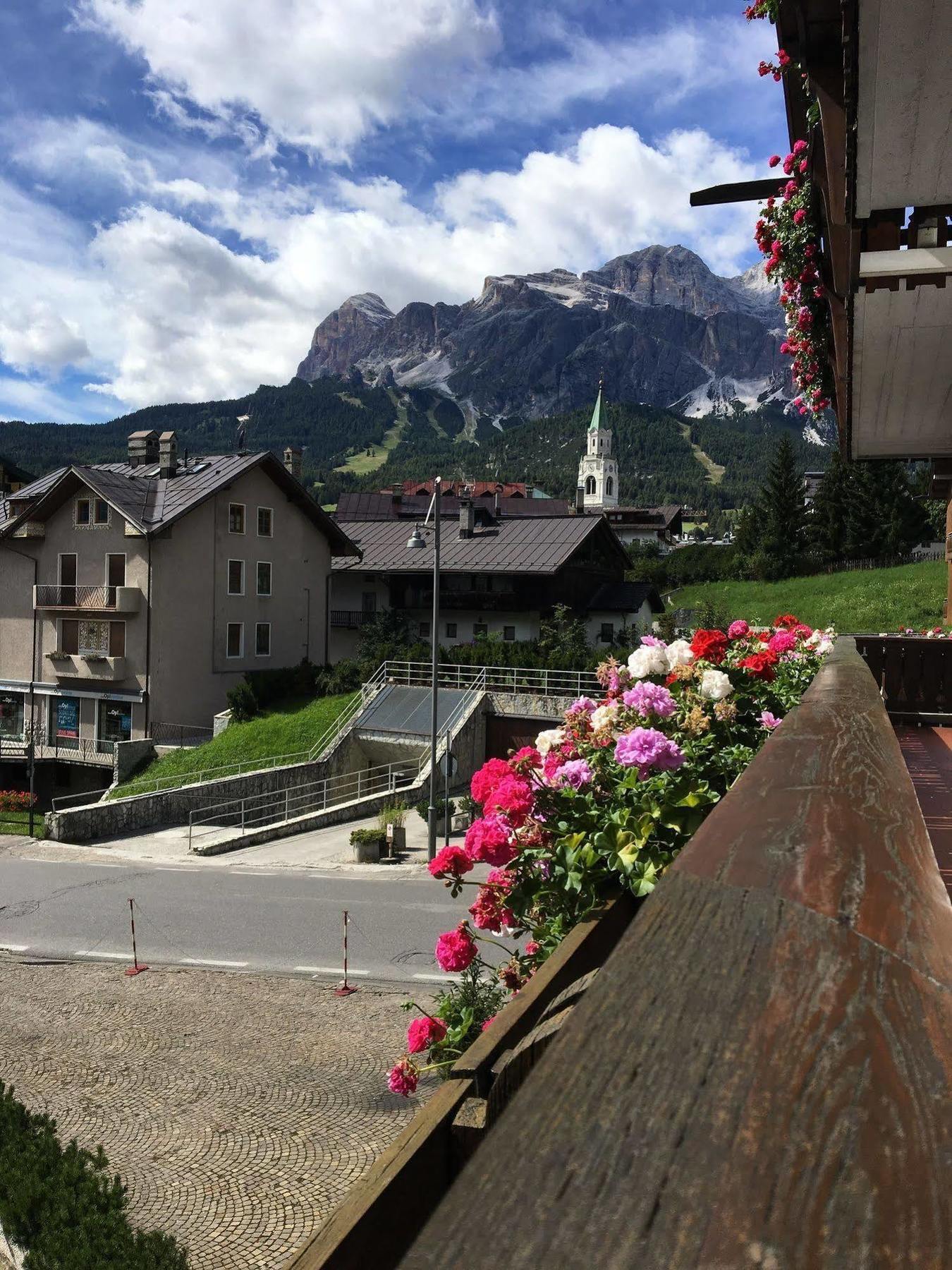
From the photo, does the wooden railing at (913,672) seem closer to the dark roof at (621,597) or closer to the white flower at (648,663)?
the white flower at (648,663)

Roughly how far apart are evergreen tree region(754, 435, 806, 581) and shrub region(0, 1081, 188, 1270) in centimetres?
6167

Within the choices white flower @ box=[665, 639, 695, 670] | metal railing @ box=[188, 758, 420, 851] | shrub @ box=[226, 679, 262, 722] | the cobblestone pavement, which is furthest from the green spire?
white flower @ box=[665, 639, 695, 670]

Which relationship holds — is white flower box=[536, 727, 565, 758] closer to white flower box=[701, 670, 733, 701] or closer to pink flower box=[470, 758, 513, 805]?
pink flower box=[470, 758, 513, 805]

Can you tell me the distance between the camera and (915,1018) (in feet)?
→ 2.58

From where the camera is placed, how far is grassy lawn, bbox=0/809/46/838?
2675cm

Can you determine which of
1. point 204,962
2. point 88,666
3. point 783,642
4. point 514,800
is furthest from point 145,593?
point 514,800

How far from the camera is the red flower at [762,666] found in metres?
4.80

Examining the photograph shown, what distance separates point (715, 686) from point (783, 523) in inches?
2661

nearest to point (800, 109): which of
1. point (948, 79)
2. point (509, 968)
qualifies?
point (948, 79)

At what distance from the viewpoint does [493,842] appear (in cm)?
359

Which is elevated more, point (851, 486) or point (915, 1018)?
point (851, 486)

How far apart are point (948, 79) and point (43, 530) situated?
130 feet

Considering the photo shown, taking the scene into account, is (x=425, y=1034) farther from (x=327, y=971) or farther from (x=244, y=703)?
(x=244, y=703)

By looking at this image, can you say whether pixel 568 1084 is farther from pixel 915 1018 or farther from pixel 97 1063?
pixel 97 1063
